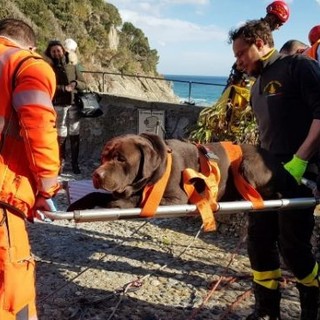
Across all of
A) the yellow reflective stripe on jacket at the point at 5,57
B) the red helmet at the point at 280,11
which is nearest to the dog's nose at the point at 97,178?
the yellow reflective stripe on jacket at the point at 5,57

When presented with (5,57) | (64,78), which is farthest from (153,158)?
(64,78)

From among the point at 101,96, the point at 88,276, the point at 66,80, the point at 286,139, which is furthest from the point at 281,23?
the point at 101,96

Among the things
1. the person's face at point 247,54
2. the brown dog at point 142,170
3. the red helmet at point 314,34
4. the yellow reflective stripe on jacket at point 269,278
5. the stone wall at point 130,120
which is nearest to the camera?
the brown dog at point 142,170

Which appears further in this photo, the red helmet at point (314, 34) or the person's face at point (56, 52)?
the person's face at point (56, 52)

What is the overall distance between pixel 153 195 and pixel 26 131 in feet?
2.35

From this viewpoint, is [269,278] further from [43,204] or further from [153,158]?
[43,204]

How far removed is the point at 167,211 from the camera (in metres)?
2.61

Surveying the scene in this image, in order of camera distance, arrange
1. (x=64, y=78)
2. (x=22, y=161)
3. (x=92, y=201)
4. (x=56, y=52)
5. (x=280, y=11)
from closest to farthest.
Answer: (x=22, y=161)
(x=92, y=201)
(x=280, y=11)
(x=56, y=52)
(x=64, y=78)

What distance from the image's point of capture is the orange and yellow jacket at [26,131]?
238cm

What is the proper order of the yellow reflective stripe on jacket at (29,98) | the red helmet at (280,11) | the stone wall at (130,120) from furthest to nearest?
the stone wall at (130,120) → the red helmet at (280,11) → the yellow reflective stripe on jacket at (29,98)

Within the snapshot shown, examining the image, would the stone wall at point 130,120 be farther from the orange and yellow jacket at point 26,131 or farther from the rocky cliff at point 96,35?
the rocky cliff at point 96,35

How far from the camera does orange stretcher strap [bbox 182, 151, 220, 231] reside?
2.72 metres

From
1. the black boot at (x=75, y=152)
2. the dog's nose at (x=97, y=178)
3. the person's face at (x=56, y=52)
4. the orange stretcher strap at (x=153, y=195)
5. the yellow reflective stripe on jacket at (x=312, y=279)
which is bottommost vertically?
the black boot at (x=75, y=152)

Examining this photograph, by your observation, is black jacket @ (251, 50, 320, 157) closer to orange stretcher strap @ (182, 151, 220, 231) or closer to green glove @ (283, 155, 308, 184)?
green glove @ (283, 155, 308, 184)
